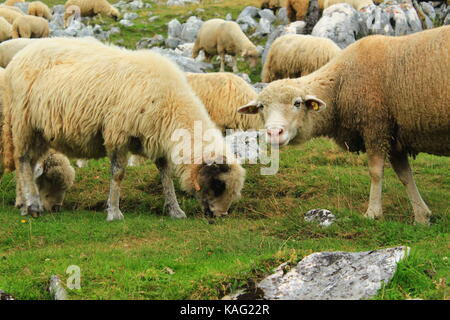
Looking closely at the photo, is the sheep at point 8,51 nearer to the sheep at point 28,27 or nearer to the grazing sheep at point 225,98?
the grazing sheep at point 225,98

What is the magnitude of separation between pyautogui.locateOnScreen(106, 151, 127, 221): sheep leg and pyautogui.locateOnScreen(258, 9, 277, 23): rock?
77.1ft

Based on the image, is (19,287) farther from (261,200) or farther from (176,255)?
(261,200)

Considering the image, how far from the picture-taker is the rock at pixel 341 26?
22266 mm

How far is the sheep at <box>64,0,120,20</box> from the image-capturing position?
36.3 meters

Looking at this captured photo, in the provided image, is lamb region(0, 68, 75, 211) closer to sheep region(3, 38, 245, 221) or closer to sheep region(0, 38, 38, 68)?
sheep region(3, 38, 245, 221)

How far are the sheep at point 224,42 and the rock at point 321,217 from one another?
52.1 ft

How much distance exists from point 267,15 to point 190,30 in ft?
13.8

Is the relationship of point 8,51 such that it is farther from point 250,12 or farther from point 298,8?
point 250,12

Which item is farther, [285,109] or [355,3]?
[355,3]

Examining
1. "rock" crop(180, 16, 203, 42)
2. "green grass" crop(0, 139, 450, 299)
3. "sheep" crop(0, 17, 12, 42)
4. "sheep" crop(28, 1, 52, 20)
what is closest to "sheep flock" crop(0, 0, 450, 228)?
"green grass" crop(0, 139, 450, 299)

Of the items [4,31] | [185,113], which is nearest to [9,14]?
[4,31]

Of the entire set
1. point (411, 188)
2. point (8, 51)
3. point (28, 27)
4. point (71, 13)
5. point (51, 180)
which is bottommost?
point (71, 13)

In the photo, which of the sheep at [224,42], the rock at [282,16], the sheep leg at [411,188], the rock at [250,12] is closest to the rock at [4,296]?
the sheep leg at [411,188]

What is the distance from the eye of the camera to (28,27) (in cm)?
2839
